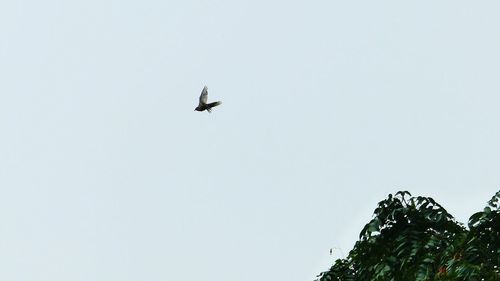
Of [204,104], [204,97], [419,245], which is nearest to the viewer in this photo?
[419,245]

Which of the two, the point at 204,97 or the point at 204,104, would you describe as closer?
the point at 204,104

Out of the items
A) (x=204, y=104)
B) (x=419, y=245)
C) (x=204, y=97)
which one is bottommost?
(x=419, y=245)

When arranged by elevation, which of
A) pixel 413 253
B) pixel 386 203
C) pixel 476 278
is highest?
pixel 386 203

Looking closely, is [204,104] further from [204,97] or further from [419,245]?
[419,245]

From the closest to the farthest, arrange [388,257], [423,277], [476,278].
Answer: [476,278]
[423,277]
[388,257]

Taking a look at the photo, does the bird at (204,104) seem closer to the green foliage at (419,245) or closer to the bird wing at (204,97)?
the bird wing at (204,97)

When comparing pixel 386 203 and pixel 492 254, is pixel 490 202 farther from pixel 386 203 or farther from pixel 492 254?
pixel 386 203

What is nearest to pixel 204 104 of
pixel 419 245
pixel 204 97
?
pixel 204 97

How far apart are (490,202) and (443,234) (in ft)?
4.22

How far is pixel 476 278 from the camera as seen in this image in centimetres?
1380

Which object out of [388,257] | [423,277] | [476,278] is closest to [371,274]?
[388,257]

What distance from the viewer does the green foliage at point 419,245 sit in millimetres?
14867

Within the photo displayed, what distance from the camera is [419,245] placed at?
1602 centimetres

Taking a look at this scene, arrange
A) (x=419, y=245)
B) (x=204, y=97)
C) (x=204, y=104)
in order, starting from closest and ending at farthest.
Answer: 1. (x=419, y=245)
2. (x=204, y=104)
3. (x=204, y=97)
